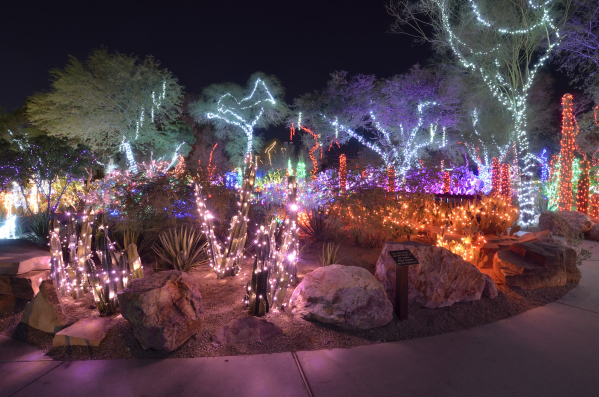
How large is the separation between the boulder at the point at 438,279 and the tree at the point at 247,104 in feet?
89.5

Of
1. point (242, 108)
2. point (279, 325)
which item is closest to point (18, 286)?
point (279, 325)

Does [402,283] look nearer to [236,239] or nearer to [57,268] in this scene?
[236,239]

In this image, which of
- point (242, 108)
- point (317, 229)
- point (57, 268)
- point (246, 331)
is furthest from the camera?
point (242, 108)

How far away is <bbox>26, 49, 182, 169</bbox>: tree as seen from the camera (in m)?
19.0

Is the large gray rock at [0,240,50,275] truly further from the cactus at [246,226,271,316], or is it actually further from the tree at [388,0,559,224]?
the tree at [388,0,559,224]

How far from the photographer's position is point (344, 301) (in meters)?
3.75

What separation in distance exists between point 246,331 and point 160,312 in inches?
34.5

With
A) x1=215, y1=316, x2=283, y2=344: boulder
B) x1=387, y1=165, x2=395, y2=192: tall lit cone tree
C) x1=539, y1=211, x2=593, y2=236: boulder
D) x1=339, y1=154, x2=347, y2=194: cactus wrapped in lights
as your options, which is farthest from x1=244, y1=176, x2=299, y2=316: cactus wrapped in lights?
x1=539, y1=211, x2=593, y2=236: boulder

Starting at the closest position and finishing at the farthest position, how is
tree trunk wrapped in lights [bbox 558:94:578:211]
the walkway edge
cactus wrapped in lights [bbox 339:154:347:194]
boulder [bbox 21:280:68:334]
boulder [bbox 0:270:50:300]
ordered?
the walkway edge → boulder [bbox 21:280:68:334] → boulder [bbox 0:270:50:300] → cactus wrapped in lights [bbox 339:154:347:194] → tree trunk wrapped in lights [bbox 558:94:578:211]

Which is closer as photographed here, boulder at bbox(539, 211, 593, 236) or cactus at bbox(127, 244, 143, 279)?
cactus at bbox(127, 244, 143, 279)

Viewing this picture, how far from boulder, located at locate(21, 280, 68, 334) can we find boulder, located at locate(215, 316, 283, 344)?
175 centimetres

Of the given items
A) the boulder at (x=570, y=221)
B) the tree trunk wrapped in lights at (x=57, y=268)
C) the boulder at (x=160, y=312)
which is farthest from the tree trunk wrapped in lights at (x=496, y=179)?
the tree trunk wrapped in lights at (x=57, y=268)

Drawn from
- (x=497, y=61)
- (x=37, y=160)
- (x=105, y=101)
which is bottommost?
(x=37, y=160)

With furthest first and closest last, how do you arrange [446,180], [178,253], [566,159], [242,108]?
1. [242,108]
2. [566,159]
3. [446,180]
4. [178,253]
